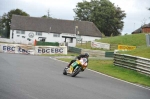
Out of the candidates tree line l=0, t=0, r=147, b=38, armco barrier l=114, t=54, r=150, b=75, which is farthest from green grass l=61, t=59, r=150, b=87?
tree line l=0, t=0, r=147, b=38

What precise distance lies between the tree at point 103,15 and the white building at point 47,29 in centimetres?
1264

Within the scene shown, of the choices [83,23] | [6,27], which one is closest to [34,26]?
[83,23]

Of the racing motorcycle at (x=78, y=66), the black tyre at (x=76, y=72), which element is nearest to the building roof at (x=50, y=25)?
the racing motorcycle at (x=78, y=66)

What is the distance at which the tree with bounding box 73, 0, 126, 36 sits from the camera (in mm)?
106000

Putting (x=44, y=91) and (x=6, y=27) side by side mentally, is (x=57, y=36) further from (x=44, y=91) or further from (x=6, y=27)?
(x=44, y=91)

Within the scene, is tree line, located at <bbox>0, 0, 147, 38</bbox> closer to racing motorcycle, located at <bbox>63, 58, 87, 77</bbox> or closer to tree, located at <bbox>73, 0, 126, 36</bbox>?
tree, located at <bbox>73, 0, 126, 36</bbox>

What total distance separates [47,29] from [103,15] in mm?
23081

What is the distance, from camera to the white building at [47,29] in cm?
8869

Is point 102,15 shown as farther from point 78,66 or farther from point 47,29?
point 78,66

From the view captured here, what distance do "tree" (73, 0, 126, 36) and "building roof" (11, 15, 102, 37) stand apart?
12.6 m

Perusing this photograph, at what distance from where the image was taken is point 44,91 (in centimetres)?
1009

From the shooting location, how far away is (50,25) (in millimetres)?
91500

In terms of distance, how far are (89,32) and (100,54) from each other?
48555 millimetres

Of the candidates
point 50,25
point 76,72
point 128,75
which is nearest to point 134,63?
point 128,75
